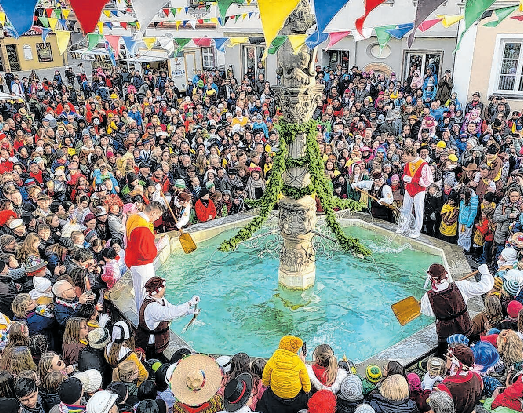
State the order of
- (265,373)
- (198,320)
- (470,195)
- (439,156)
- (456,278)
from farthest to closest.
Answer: (439,156)
(470,195)
(456,278)
(198,320)
(265,373)

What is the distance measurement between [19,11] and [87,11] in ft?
1.53

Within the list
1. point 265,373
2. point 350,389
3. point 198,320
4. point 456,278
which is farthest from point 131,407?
point 456,278

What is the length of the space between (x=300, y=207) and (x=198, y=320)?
220cm

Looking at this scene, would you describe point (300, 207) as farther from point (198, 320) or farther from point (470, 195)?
point (470, 195)

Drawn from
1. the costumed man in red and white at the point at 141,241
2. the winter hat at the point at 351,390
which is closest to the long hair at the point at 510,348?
the winter hat at the point at 351,390

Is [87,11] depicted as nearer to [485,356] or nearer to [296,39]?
[296,39]

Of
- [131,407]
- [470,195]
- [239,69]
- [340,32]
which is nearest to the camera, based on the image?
[131,407]

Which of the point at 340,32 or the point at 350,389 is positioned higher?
the point at 340,32

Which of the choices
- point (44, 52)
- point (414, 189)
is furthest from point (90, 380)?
point (44, 52)

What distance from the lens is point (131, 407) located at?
3809 millimetres

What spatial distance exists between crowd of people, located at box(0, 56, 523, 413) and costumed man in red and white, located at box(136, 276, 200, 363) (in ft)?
0.05

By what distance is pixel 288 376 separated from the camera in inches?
152

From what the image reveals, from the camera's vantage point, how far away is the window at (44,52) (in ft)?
105

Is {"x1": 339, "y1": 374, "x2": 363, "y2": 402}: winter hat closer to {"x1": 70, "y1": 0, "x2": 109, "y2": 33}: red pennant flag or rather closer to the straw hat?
the straw hat
